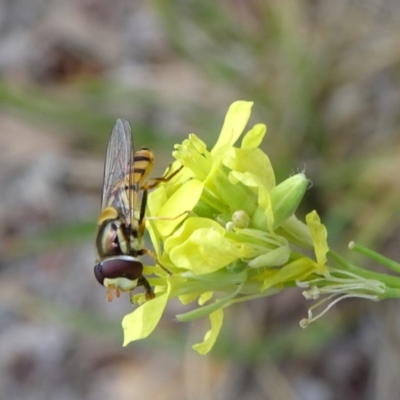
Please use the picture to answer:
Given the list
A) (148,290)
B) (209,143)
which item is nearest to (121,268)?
(148,290)

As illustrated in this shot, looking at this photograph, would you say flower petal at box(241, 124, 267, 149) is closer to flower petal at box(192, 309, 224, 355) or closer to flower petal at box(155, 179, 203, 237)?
flower petal at box(155, 179, 203, 237)

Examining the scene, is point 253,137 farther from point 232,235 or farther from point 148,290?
point 148,290

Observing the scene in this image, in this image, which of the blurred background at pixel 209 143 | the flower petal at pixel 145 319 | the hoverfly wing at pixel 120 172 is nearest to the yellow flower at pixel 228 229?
the flower petal at pixel 145 319

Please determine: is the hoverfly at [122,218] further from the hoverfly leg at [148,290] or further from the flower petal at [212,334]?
the flower petal at [212,334]

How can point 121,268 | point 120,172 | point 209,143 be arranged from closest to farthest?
point 121,268
point 120,172
point 209,143

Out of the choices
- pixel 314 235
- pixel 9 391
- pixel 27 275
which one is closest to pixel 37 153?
pixel 27 275

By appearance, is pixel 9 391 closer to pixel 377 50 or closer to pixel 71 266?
pixel 71 266
